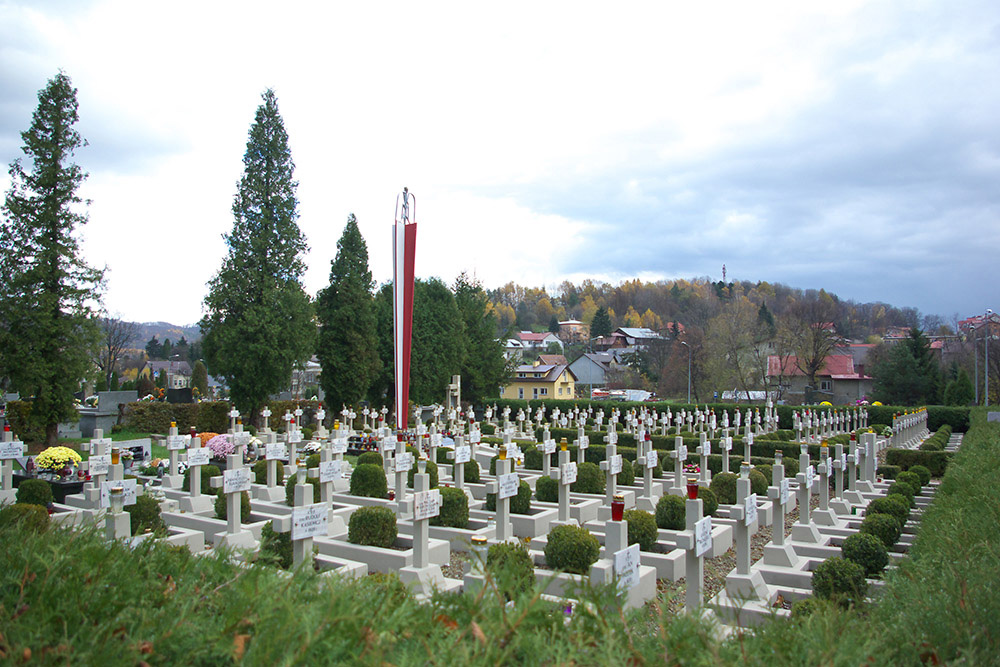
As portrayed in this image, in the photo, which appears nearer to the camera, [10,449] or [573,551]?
[573,551]

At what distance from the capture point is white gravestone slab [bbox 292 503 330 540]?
5.95 meters

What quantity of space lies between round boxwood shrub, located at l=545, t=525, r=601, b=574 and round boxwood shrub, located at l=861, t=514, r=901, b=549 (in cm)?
397

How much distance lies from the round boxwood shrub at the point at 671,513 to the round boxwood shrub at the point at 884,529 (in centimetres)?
244

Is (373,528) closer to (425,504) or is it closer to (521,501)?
(425,504)

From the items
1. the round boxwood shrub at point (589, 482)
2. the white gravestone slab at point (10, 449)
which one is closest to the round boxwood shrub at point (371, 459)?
the round boxwood shrub at point (589, 482)

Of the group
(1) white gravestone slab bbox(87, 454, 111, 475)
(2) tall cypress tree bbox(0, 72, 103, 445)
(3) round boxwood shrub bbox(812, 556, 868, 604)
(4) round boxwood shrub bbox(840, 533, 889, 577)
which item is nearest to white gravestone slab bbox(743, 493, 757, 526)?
(3) round boxwood shrub bbox(812, 556, 868, 604)

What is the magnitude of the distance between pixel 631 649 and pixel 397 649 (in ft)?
2.88

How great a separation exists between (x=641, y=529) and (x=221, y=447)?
Result: 39.0ft

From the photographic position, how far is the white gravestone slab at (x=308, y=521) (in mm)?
5945

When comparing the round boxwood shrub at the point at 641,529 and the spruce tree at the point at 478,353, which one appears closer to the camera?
the round boxwood shrub at the point at 641,529

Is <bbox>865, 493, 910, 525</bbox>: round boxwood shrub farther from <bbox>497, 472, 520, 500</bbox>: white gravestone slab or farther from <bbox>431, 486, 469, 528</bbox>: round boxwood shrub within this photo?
<bbox>431, 486, 469, 528</bbox>: round boxwood shrub

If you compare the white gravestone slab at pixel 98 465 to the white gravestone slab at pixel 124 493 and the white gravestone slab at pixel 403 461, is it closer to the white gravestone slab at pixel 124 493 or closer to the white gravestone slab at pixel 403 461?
the white gravestone slab at pixel 124 493

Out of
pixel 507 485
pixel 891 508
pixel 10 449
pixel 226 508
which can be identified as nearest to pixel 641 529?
pixel 507 485

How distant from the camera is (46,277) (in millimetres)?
18812
